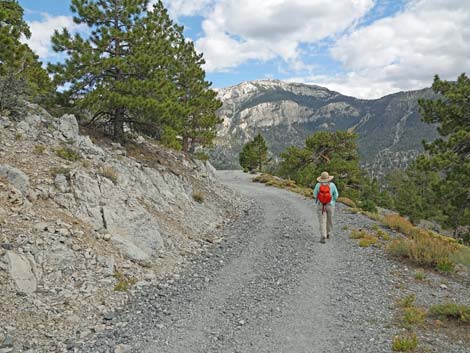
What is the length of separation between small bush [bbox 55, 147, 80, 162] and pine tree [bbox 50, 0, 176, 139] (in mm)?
2605

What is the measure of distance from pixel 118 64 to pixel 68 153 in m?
4.49

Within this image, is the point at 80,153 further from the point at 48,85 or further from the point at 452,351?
the point at 452,351

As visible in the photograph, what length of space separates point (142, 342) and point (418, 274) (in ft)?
23.3

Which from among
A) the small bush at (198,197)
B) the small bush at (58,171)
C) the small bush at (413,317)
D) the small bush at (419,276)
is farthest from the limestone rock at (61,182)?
the small bush at (419,276)

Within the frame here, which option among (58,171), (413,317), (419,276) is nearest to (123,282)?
(58,171)

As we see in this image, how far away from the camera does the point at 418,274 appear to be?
29.5 feet

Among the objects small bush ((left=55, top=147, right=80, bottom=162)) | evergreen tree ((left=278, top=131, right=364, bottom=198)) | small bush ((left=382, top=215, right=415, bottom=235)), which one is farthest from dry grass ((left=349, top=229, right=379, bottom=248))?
evergreen tree ((left=278, top=131, right=364, bottom=198))

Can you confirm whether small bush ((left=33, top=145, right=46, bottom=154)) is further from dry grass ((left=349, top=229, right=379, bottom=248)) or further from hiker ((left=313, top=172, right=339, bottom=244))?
dry grass ((left=349, top=229, right=379, bottom=248))

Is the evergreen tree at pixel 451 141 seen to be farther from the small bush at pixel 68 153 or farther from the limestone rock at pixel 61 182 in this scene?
the limestone rock at pixel 61 182

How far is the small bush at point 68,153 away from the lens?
36.6 feet

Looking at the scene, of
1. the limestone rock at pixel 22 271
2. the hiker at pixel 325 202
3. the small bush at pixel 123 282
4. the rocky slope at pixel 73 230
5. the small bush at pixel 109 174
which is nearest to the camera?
the rocky slope at pixel 73 230

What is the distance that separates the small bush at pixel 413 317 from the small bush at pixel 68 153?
10.3m

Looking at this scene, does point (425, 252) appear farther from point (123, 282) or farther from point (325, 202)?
point (123, 282)

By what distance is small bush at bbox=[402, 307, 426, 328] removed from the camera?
6289 mm
